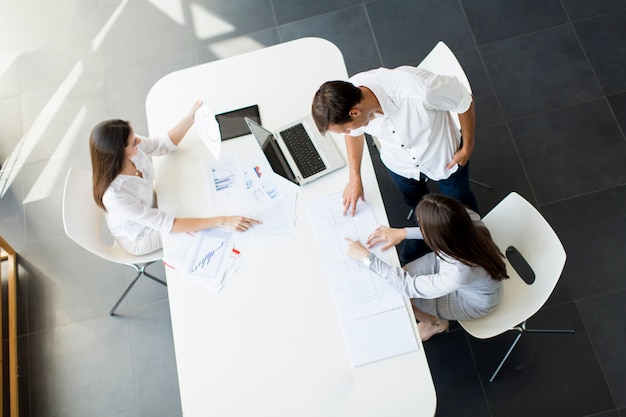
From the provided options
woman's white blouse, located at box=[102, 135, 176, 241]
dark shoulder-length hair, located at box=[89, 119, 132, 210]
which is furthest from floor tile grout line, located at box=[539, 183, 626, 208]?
dark shoulder-length hair, located at box=[89, 119, 132, 210]

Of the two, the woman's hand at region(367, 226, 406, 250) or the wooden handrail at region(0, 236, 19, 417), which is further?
the wooden handrail at region(0, 236, 19, 417)

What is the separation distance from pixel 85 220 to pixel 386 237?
4.31 feet

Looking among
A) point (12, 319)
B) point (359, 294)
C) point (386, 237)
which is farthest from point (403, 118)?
point (12, 319)

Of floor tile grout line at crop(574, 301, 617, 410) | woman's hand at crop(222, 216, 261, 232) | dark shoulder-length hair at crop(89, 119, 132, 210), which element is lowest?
floor tile grout line at crop(574, 301, 617, 410)

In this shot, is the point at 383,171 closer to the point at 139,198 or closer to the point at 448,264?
the point at 448,264

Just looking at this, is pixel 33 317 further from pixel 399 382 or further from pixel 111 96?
pixel 399 382

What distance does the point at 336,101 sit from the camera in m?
1.66

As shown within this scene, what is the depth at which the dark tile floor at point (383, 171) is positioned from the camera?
2.50m

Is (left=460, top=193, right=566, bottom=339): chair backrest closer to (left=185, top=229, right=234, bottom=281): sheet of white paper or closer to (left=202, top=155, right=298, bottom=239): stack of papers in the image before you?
(left=202, top=155, right=298, bottom=239): stack of papers

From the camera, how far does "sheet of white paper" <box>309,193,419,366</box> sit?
69.7 inches

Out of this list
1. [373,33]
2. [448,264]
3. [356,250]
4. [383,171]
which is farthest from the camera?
[373,33]

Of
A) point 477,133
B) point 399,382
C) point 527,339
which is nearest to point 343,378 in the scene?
point 399,382

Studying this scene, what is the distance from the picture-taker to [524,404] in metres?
2.41

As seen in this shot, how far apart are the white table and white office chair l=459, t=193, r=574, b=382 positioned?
0.43m
